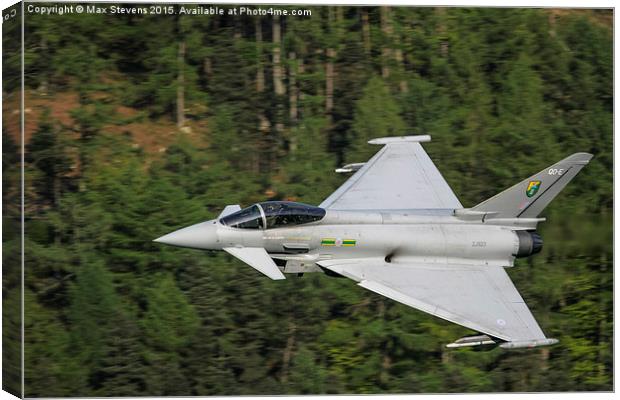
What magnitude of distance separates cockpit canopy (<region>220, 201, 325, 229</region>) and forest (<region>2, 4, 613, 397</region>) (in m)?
3.09

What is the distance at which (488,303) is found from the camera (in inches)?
1017

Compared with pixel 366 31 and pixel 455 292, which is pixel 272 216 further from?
pixel 366 31

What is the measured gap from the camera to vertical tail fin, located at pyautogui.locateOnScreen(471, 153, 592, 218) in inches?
1057

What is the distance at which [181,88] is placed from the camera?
29.0 meters

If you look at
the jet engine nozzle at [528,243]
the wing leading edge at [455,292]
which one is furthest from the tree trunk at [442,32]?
the wing leading edge at [455,292]

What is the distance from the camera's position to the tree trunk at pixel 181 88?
2855 cm

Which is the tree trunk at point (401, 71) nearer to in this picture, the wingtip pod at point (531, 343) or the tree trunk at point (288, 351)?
the tree trunk at point (288, 351)

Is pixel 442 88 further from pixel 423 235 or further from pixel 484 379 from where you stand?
pixel 484 379

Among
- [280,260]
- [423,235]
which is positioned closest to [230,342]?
[280,260]

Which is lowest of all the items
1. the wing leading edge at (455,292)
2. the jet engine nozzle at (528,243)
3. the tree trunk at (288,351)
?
the tree trunk at (288,351)

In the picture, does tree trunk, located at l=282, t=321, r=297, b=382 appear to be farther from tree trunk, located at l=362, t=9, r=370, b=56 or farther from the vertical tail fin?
tree trunk, located at l=362, t=9, r=370, b=56

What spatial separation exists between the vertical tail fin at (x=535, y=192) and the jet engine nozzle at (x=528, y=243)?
17.5 inches

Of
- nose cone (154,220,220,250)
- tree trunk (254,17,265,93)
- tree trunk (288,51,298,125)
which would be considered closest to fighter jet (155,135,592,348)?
nose cone (154,220,220,250)

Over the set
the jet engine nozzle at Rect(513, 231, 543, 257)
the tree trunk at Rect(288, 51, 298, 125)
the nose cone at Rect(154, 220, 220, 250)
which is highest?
the tree trunk at Rect(288, 51, 298, 125)
